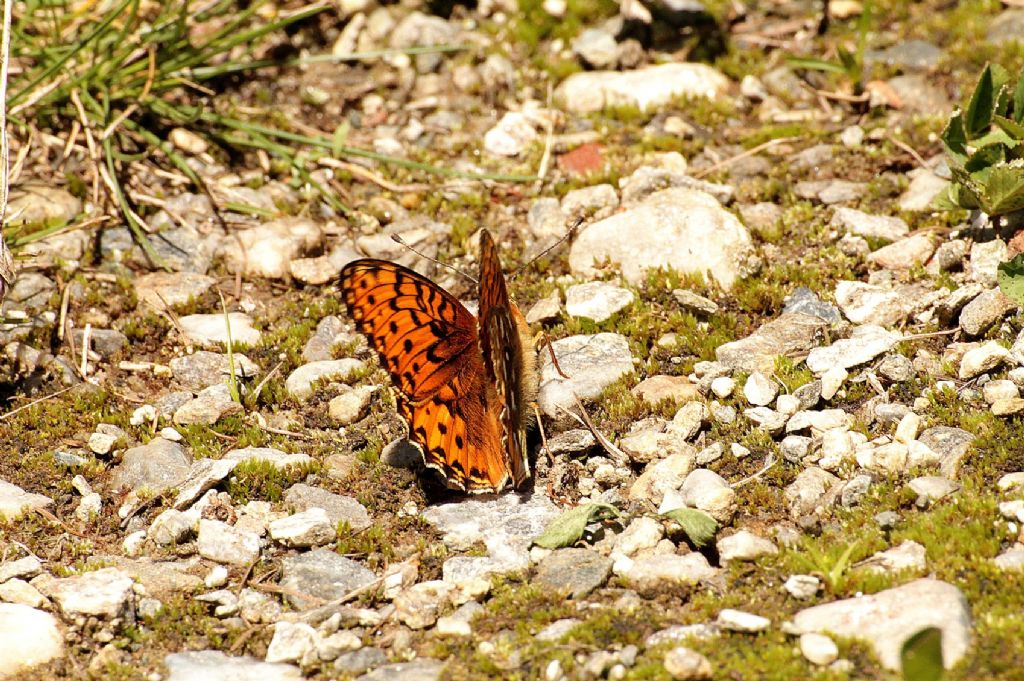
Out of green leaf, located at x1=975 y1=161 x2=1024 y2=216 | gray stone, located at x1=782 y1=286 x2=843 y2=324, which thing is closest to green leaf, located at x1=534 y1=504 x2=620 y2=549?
gray stone, located at x1=782 y1=286 x2=843 y2=324

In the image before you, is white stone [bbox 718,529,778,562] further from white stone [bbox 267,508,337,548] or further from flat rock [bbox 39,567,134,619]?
flat rock [bbox 39,567,134,619]

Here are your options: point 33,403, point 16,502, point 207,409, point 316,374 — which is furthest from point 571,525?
point 33,403

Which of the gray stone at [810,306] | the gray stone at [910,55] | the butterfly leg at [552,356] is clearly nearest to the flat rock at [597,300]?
the butterfly leg at [552,356]

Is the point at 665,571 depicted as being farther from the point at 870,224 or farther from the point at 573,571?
the point at 870,224

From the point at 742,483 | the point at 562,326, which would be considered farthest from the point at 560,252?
the point at 742,483

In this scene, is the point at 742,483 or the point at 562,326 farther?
the point at 562,326

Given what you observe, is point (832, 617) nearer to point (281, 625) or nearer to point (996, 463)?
point (996, 463)

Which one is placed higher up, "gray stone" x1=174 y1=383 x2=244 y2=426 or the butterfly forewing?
the butterfly forewing
